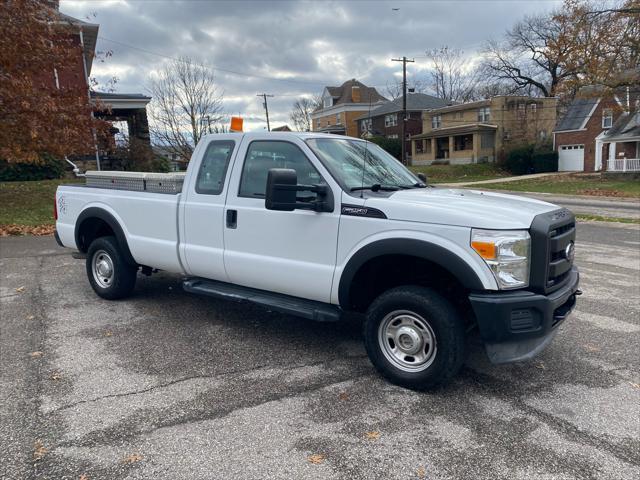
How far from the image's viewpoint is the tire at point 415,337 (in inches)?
143

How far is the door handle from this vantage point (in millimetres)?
4750

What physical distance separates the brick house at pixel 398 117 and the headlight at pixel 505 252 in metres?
54.6

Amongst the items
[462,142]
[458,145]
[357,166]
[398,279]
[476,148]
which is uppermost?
[462,142]

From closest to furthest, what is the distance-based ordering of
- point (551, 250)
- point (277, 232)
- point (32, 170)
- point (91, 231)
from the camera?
point (551, 250) < point (277, 232) < point (91, 231) < point (32, 170)

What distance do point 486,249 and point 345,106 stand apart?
68.8 meters

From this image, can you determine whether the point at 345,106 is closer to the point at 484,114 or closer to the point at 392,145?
the point at 392,145

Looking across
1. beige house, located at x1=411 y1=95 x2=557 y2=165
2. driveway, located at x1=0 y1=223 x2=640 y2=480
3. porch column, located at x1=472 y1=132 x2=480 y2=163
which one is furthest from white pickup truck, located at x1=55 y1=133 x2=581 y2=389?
beige house, located at x1=411 y1=95 x2=557 y2=165

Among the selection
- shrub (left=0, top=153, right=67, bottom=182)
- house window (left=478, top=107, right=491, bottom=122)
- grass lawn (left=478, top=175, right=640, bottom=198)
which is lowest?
grass lawn (left=478, top=175, right=640, bottom=198)

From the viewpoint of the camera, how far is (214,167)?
5.12m

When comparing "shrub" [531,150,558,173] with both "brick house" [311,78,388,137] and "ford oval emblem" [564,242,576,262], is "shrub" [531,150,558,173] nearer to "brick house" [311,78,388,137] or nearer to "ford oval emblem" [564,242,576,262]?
"brick house" [311,78,388,137]

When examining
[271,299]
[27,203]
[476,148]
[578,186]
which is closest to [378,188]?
[271,299]

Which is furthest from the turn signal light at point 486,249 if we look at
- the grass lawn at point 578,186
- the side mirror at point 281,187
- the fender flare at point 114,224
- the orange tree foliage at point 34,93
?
the grass lawn at point 578,186

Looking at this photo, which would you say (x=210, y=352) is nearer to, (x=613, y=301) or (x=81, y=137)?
(x=613, y=301)

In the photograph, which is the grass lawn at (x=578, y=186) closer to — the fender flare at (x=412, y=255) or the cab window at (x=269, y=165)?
the cab window at (x=269, y=165)
